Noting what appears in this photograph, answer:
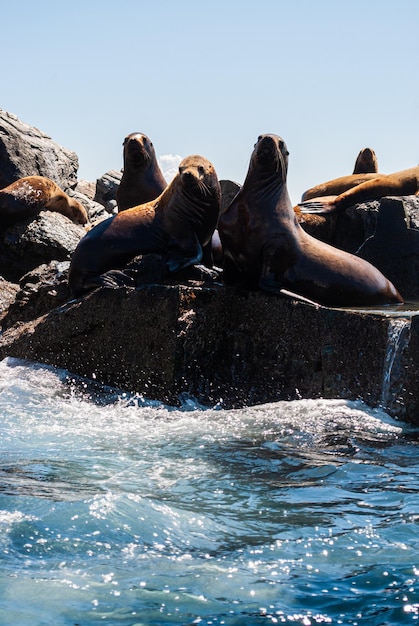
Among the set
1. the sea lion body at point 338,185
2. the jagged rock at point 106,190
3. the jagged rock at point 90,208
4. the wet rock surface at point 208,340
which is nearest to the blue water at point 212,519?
the wet rock surface at point 208,340

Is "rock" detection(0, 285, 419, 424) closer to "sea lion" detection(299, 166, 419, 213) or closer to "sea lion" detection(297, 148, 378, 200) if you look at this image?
"sea lion" detection(299, 166, 419, 213)

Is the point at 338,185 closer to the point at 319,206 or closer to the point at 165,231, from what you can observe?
the point at 319,206

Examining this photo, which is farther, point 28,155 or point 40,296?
point 28,155

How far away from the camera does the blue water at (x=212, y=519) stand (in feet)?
10.2

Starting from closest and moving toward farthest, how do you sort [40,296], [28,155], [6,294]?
[40,296] → [6,294] → [28,155]

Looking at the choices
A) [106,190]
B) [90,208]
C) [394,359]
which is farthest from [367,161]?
[394,359]

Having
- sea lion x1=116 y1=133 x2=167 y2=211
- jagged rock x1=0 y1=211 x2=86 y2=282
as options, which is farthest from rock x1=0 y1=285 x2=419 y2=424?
jagged rock x1=0 y1=211 x2=86 y2=282

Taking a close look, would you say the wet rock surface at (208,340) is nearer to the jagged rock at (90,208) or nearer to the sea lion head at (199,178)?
the sea lion head at (199,178)

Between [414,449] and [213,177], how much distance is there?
389 cm

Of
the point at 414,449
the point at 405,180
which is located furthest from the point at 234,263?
the point at 405,180

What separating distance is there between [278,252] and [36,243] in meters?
5.18

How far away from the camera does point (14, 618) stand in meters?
2.98

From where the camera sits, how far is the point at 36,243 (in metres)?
12.2

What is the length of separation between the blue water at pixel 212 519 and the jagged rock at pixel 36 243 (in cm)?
584
